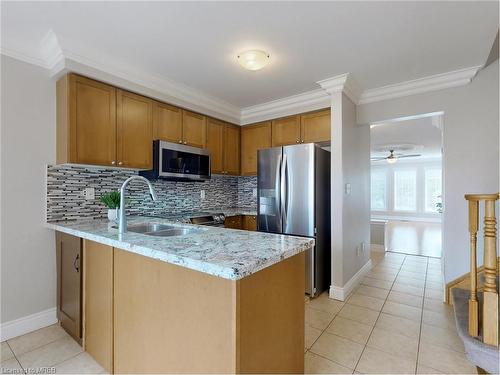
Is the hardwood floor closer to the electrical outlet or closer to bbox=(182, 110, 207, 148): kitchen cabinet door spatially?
bbox=(182, 110, 207, 148): kitchen cabinet door

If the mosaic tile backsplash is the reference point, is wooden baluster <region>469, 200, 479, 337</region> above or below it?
below

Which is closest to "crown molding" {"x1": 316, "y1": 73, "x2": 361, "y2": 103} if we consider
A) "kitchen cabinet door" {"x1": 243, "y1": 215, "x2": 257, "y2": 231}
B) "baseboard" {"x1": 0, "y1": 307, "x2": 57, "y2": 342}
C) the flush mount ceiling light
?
the flush mount ceiling light

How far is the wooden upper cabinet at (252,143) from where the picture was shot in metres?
3.79

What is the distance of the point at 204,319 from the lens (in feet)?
3.55

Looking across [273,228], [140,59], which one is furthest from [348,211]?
[140,59]

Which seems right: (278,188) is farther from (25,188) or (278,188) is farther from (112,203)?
(25,188)

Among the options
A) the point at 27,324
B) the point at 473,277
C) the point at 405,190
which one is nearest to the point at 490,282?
the point at 473,277

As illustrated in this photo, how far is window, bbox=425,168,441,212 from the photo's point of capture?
996 cm

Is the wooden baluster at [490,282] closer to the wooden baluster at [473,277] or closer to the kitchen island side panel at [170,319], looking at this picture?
the wooden baluster at [473,277]

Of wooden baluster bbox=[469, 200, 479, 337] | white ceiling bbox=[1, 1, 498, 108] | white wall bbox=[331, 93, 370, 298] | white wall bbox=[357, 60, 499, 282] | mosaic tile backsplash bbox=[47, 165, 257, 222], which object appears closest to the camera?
wooden baluster bbox=[469, 200, 479, 337]

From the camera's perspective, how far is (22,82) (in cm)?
219

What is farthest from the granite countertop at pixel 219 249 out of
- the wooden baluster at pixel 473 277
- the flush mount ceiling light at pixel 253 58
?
the flush mount ceiling light at pixel 253 58

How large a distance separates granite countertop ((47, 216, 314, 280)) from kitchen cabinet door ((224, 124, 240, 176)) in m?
2.23

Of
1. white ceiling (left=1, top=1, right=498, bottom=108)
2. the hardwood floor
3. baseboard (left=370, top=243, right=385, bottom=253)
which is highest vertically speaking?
white ceiling (left=1, top=1, right=498, bottom=108)
